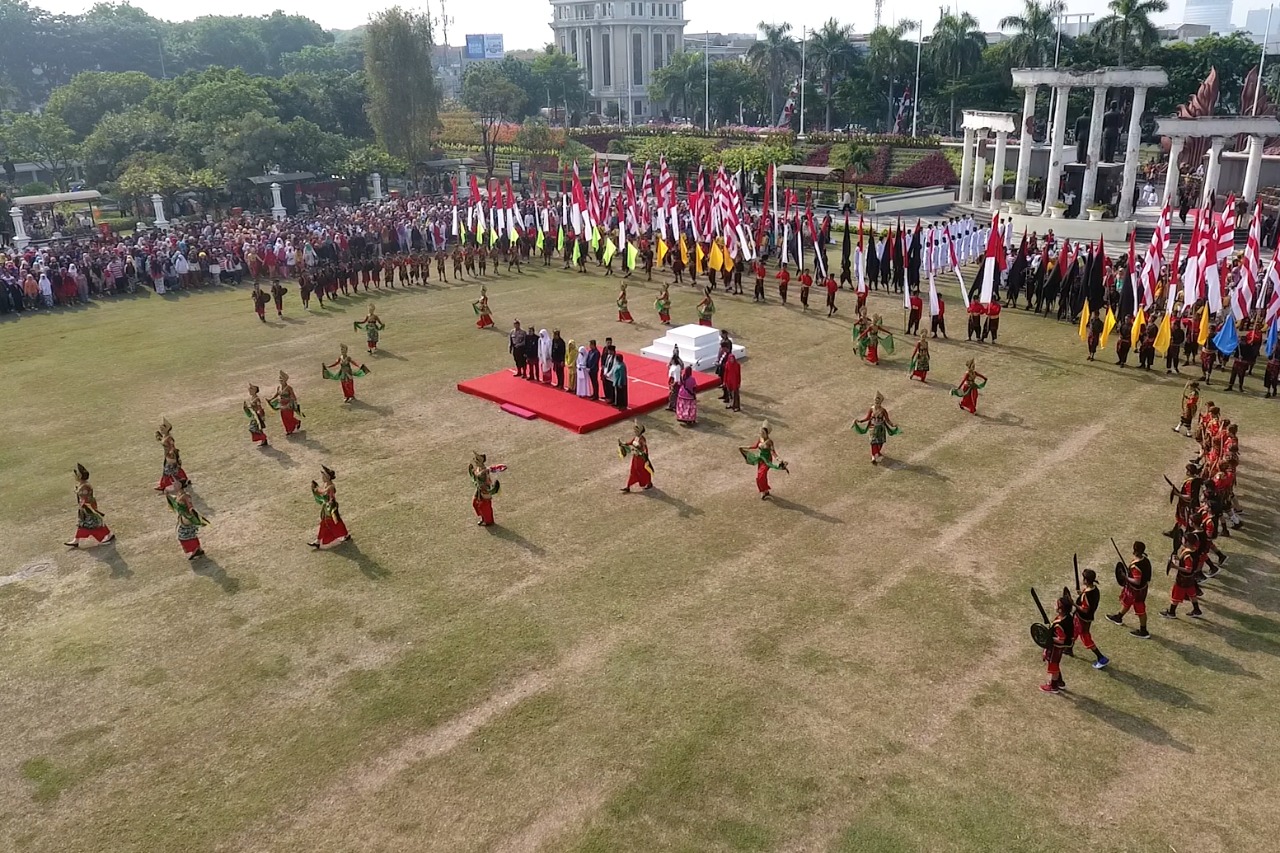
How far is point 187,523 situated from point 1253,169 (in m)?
42.7

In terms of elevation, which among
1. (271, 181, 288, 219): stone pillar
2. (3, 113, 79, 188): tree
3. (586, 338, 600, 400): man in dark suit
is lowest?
(586, 338, 600, 400): man in dark suit

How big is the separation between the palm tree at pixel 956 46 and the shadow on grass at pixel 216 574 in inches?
2520

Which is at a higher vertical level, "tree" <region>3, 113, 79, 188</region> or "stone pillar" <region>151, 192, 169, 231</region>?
"tree" <region>3, 113, 79, 188</region>

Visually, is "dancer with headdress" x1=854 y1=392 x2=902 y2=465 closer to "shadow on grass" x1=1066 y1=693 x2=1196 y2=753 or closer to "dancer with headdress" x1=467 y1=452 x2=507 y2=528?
"dancer with headdress" x1=467 y1=452 x2=507 y2=528

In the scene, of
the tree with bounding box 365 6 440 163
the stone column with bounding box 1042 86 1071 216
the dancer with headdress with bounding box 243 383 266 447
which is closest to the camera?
the dancer with headdress with bounding box 243 383 266 447

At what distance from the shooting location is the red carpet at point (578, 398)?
1925 cm

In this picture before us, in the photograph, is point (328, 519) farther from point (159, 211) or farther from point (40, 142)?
point (40, 142)

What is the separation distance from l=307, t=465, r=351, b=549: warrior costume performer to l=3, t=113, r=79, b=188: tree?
46992mm

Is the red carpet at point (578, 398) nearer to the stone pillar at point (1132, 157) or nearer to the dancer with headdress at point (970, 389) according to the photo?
the dancer with headdress at point (970, 389)

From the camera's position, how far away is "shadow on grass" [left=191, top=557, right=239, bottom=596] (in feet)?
43.8

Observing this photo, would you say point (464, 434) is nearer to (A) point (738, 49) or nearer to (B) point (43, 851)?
(B) point (43, 851)

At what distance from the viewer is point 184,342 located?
26.0 meters

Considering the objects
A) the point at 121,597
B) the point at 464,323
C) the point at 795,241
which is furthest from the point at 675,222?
the point at 121,597

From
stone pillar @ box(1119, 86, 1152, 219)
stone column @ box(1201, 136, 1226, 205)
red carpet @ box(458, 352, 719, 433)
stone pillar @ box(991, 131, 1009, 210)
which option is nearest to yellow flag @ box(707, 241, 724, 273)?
red carpet @ box(458, 352, 719, 433)
